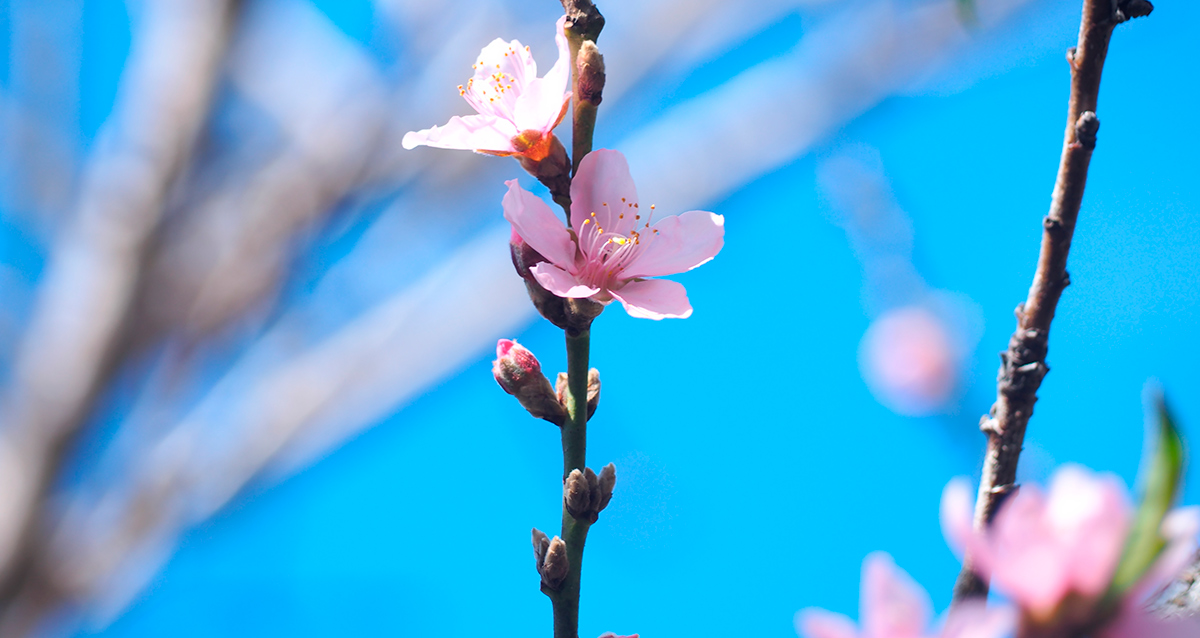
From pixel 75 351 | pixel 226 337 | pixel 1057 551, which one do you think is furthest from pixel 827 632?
pixel 226 337

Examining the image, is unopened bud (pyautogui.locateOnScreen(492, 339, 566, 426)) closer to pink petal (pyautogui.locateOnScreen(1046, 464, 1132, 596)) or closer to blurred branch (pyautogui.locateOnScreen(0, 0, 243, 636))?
pink petal (pyautogui.locateOnScreen(1046, 464, 1132, 596))

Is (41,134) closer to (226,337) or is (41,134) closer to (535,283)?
(226,337)

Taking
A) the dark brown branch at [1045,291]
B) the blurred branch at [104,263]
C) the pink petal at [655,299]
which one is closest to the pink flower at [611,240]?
the pink petal at [655,299]

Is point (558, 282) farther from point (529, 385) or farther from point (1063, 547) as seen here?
A: point (1063, 547)


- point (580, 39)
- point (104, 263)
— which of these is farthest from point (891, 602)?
point (104, 263)

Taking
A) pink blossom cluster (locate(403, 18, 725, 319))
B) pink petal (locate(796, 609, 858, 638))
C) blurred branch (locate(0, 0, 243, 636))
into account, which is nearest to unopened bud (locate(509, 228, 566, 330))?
pink blossom cluster (locate(403, 18, 725, 319))

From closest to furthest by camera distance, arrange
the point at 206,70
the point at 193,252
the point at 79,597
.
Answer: the point at 206,70, the point at 79,597, the point at 193,252
